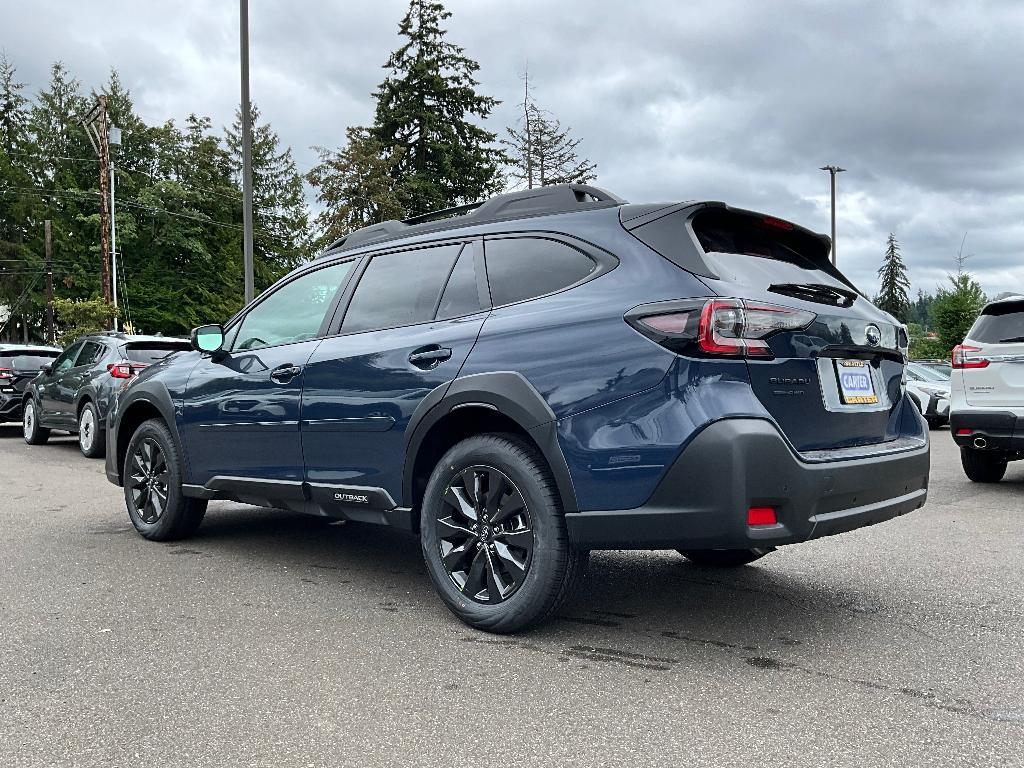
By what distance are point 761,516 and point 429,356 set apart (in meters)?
1.64

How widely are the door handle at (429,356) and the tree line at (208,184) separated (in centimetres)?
3128

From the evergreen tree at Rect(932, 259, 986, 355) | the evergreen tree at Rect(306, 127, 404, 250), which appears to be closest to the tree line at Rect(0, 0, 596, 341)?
the evergreen tree at Rect(306, 127, 404, 250)

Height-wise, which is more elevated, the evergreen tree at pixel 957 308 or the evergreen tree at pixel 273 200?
the evergreen tree at pixel 273 200

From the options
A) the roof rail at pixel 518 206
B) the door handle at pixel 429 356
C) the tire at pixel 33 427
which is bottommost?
the tire at pixel 33 427

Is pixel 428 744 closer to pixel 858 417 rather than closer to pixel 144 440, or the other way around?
pixel 858 417

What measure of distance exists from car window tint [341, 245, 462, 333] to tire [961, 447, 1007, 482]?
705 centimetres

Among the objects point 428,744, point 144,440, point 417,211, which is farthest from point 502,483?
point 417,211

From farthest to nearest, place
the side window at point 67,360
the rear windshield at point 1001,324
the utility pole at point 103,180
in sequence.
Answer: the utility pole at point 103,180
the side window at point 67,360
the rear windshield at point 1001,324

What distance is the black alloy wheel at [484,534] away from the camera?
385 centimetres

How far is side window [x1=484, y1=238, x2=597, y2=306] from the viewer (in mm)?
3973

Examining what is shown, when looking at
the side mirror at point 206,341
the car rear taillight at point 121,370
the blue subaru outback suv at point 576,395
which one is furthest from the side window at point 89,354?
the blue subaru outback suv at point 576,395

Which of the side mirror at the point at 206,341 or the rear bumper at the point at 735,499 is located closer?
the rear bumper at the point at 735,499

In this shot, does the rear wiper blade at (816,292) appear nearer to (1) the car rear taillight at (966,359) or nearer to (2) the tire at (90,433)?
(1) the car rear taillight at (966,359)

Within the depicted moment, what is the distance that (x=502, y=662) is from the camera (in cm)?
359
